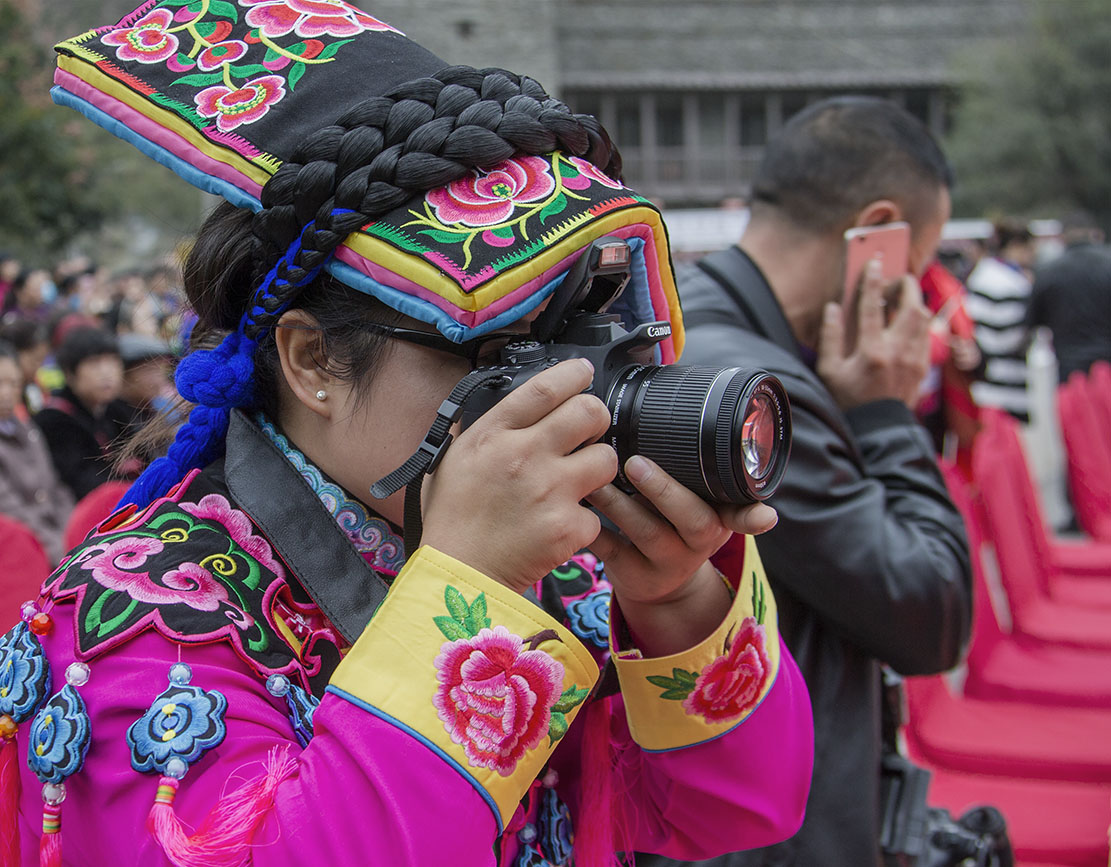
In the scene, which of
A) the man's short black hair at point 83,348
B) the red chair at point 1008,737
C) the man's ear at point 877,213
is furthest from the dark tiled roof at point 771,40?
the man's ear at point 877,213

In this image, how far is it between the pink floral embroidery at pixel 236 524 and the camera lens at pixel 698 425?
350 millimetres

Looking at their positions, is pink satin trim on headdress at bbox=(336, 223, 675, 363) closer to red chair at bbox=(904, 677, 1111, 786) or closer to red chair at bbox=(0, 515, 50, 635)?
red chair at bbox=(0, 515, 50, 635)

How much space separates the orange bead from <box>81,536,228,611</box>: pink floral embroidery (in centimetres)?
5

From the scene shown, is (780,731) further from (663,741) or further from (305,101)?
(305,101)

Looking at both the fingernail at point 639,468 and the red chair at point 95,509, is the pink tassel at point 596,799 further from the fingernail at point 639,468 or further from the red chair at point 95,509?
the red chair at point 95,509

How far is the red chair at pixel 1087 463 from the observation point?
4281 mm

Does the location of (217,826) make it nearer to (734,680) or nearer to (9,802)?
Result: (9,802)

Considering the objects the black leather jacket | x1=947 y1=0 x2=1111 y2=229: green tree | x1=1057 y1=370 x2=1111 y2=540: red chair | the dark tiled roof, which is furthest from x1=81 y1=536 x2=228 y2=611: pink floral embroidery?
the dark tiled roof

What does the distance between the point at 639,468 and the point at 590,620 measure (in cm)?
33

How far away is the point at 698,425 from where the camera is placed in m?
0.93

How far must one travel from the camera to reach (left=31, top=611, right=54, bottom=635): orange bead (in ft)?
2.89

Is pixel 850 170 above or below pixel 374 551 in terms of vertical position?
below

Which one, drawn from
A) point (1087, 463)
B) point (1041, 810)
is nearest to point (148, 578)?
point (1041, 810)

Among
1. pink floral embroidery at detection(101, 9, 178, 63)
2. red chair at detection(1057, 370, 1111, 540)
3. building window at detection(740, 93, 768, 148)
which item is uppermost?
pink floral embroidery at detection(101, 9, 178, 63)
